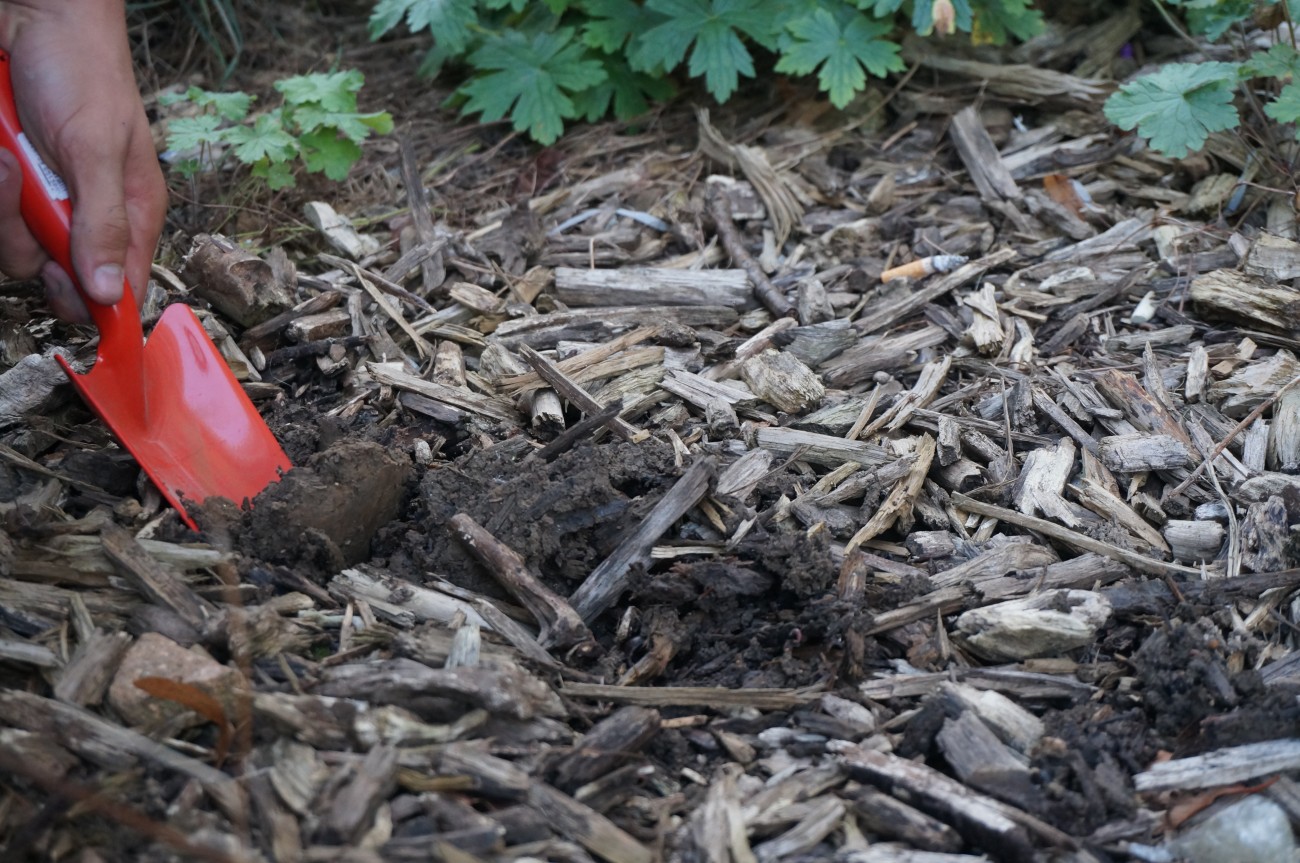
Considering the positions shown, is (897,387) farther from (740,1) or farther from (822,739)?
(740,1)

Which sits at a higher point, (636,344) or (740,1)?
(740,1)

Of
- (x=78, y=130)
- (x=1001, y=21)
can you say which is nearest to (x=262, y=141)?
(x=78, y=130)

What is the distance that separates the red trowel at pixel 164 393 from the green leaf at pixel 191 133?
86cm

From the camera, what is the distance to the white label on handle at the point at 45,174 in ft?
7.62

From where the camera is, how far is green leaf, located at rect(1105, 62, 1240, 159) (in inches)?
118

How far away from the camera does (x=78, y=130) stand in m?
2.36

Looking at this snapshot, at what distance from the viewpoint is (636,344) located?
2.97 metres

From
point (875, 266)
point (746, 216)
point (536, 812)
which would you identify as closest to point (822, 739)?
point (536, 812)

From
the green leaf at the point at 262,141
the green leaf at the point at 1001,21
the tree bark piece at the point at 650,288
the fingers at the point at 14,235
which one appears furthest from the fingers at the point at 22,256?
the green leaf at the point at 1001,21

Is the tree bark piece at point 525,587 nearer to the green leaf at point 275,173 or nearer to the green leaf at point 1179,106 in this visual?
the green leaf at point 275,173

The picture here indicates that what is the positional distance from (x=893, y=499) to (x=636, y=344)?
2.98 ft

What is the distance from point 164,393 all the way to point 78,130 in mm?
636

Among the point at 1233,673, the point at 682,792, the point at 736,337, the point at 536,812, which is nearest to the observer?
the point at 536,812

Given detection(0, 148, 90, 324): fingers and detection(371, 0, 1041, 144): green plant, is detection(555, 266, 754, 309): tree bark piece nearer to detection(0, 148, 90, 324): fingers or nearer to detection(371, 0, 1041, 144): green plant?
detection(371, 0, 1041, 144): green plant
